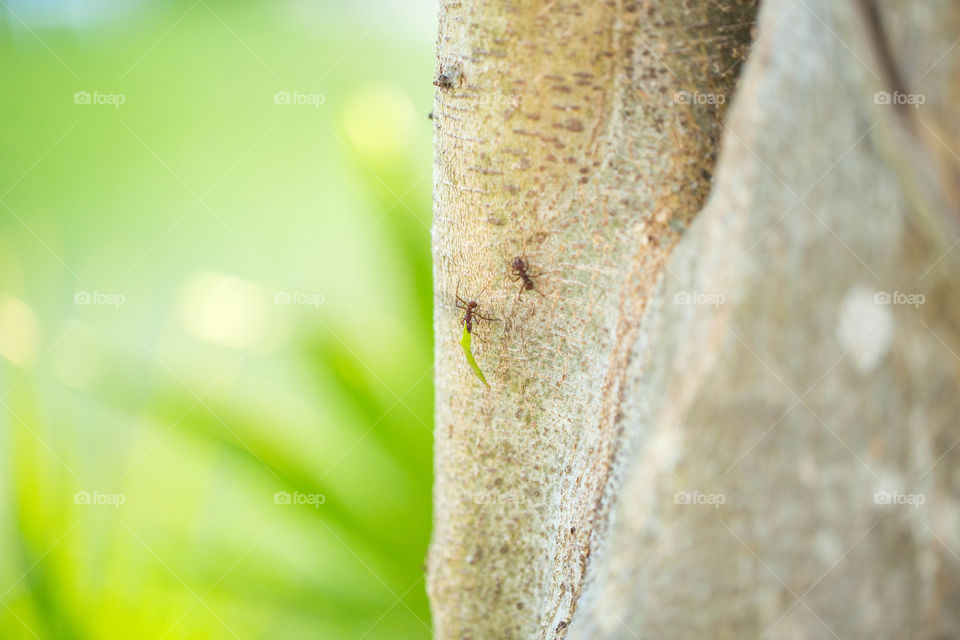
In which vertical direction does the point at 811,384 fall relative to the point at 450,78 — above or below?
below

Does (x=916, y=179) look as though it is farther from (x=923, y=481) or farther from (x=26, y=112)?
(x=26, y=112)

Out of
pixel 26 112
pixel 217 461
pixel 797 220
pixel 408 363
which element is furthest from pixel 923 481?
pixel 26 112

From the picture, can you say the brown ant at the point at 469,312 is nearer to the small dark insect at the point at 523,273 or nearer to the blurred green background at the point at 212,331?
the small dark insect at the point at 523,273

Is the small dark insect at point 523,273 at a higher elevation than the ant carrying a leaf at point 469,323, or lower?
higher

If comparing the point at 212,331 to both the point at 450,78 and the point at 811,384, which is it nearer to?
the point at 450,78

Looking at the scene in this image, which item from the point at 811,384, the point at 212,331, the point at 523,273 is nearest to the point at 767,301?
the point at 811,384

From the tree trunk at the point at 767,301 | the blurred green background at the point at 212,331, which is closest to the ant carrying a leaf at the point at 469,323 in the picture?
the tree trunk at the point at 767,301

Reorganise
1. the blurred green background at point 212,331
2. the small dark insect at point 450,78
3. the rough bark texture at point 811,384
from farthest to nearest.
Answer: the blurred green background at point 212,331 < the small dark insect at point 450,78 < the rough bark texture at point 811,384
